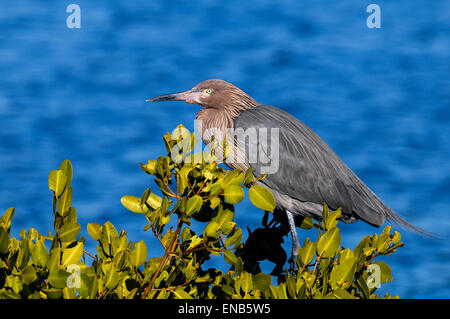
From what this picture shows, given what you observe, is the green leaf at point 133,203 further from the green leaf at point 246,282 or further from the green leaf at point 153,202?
the green leaf at point 246,282

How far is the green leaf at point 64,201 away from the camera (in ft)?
6.40

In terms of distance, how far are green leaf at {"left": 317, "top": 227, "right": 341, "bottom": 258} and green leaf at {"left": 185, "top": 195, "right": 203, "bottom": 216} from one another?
42 cm

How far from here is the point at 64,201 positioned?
1960mm

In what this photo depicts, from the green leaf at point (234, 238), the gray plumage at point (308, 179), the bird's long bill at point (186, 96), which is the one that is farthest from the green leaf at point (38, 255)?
the bird's long bill at point (186, 96)

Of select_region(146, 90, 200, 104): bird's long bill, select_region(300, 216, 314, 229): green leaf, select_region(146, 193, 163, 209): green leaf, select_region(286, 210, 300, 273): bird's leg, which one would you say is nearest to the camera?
select_region(146, 193, 163, 209): green leaf

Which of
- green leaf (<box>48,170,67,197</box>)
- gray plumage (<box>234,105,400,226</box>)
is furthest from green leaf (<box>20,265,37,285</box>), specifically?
gray plumage (<box>234,105,400,226</box>)

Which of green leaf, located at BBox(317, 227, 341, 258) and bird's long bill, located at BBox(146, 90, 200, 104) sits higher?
bird's long bill, located at BBox(146, 90, 200, 104)

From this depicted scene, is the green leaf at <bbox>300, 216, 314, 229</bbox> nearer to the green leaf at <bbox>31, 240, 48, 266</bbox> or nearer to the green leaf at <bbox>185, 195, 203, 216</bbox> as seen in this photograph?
the green leaf at <bbox>185, 195, 203, 216</bbox>

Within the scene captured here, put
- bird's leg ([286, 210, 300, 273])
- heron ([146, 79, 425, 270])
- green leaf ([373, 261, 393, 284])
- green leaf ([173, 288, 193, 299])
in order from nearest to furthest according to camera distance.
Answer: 1. green leaf ([173, 288, 193, 299])
2. green leaf ([373, 261, 393, 284])
3. bird's leg ([286, 210, 300, 273])
4. heron ([146, 79, 425, 270])

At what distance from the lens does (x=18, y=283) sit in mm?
1848

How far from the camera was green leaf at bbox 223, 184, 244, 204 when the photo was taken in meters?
2.07

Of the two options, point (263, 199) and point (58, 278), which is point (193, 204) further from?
point (58, 278)
